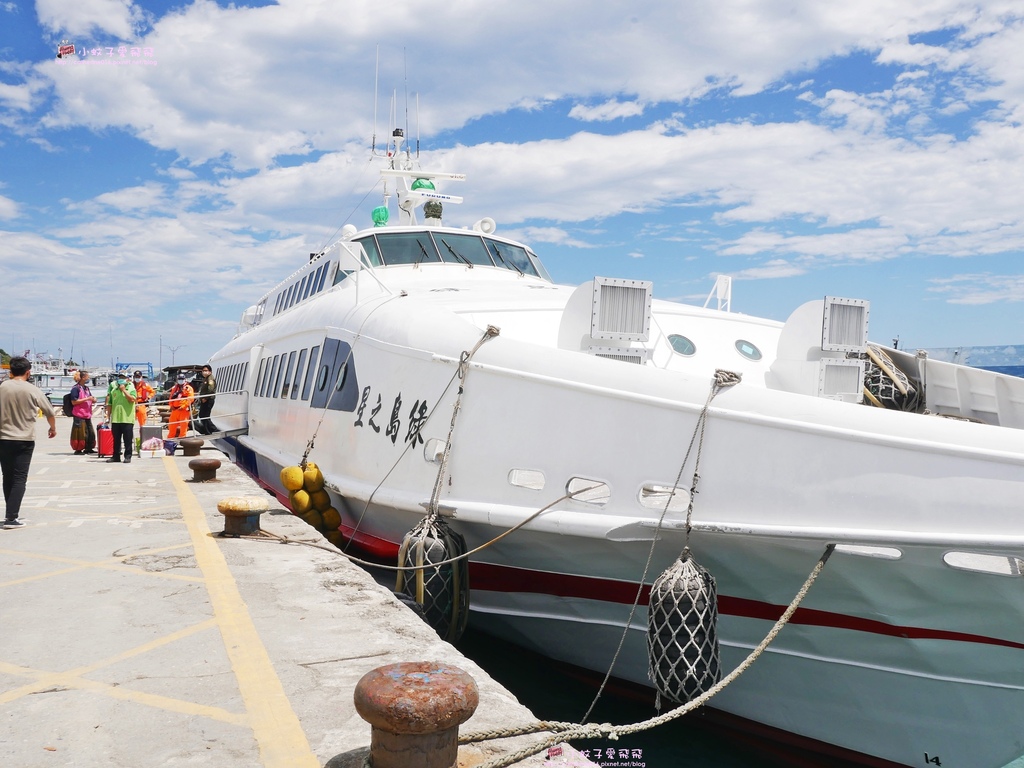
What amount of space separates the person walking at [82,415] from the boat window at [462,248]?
7866 mm

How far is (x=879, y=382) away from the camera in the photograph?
6164mm

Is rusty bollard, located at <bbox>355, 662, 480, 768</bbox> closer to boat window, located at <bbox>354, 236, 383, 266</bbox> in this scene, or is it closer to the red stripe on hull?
the red stripe on hull

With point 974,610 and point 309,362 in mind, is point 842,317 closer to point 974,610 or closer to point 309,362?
point 974,610

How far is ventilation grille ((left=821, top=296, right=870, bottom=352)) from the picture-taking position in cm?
555

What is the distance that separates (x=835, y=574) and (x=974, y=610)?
26.1 inches

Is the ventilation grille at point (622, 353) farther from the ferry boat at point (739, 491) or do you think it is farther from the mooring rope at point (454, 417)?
the mooring rope at point (454, 417)

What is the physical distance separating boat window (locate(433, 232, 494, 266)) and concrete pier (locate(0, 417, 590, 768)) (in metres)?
4.33

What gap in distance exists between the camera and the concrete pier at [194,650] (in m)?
3.17

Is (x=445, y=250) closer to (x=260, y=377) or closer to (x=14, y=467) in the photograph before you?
(x=260, y=377)

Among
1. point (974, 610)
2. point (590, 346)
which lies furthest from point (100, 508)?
point (974, 610)

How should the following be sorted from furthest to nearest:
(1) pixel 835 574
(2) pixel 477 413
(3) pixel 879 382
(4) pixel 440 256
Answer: (4) pixel 440 256 < (3) pixel 879 382 < (2) pixel 477 413 < (1) pixel 835 574

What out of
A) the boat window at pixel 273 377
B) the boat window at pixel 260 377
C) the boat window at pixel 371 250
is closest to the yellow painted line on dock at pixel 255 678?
the boat window at pixel 371 250

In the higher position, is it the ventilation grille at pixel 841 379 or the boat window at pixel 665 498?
the ventilation grille at pixel 841 379

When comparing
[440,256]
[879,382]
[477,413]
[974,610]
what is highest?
[440,256]
